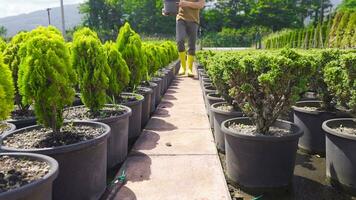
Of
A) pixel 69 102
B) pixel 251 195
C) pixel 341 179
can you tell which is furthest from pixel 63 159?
pixel 341 179

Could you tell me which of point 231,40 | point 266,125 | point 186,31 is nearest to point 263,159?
point 266,125

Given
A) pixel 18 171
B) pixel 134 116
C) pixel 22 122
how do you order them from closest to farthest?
pixel 18 171
pixel 22 122
pixel 134 116

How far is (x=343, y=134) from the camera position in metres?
2.97

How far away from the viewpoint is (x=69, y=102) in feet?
9.88

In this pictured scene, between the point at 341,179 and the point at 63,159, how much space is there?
90.8 inches

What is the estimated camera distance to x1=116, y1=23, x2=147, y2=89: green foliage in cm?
523

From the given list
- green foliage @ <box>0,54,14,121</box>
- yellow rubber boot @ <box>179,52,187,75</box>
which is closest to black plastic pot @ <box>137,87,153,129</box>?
green foliage @ <box>0,54,14,121</box>

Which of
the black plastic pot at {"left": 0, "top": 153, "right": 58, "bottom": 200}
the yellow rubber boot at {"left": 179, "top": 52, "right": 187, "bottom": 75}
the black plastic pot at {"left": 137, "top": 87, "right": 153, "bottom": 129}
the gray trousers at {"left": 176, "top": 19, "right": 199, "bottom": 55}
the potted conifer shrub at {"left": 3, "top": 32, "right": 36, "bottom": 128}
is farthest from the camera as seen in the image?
the yellow rubber boot at {"left": 179, "top": 52, "right": 187, "bottom": 75}

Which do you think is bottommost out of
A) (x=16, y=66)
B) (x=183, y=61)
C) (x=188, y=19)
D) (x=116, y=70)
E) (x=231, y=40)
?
(x=183, y=61)

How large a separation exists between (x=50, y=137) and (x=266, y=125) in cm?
189

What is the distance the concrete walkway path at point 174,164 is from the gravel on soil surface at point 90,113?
47 centimetres

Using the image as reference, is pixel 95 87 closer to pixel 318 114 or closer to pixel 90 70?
pixel 90 70

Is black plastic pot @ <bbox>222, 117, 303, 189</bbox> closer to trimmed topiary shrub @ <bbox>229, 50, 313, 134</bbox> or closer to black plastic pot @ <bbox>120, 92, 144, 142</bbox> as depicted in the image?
trimmed topiary shrub @ <bbox>229, 50, 313, 134</bbox>

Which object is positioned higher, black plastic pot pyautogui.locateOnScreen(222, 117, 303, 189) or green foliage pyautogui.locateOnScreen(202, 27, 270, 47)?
green foliage pyautogui.locateOnScreen(202, 27, 270, 47)
